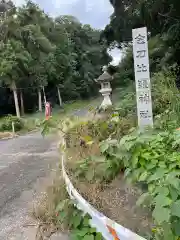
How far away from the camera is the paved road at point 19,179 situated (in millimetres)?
3102

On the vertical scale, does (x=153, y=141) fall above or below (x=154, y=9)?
below

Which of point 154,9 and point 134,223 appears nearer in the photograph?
point 134,223

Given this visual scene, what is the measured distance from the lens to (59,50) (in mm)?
24812

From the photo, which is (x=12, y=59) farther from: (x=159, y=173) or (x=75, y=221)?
(x=159, y=173)

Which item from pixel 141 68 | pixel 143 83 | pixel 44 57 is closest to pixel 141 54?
pixel 141 68

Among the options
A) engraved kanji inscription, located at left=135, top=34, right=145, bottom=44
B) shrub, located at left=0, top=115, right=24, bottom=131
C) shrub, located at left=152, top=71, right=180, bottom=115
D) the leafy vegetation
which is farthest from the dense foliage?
the leafy vegetation

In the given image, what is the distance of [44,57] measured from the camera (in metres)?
21.3

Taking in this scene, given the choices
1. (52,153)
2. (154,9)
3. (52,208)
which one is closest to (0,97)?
(154,9)

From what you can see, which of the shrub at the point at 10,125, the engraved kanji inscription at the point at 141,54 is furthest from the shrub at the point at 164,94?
the shrub at the point at 10,125

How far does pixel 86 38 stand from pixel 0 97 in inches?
462

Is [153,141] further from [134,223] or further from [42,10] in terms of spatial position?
[42,10]

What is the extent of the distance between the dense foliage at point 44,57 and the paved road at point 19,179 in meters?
12.7

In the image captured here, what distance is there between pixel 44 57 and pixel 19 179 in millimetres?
17671

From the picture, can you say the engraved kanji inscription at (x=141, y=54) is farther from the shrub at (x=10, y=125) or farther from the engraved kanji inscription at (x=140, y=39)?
the shrub at (x=10, y=125)
